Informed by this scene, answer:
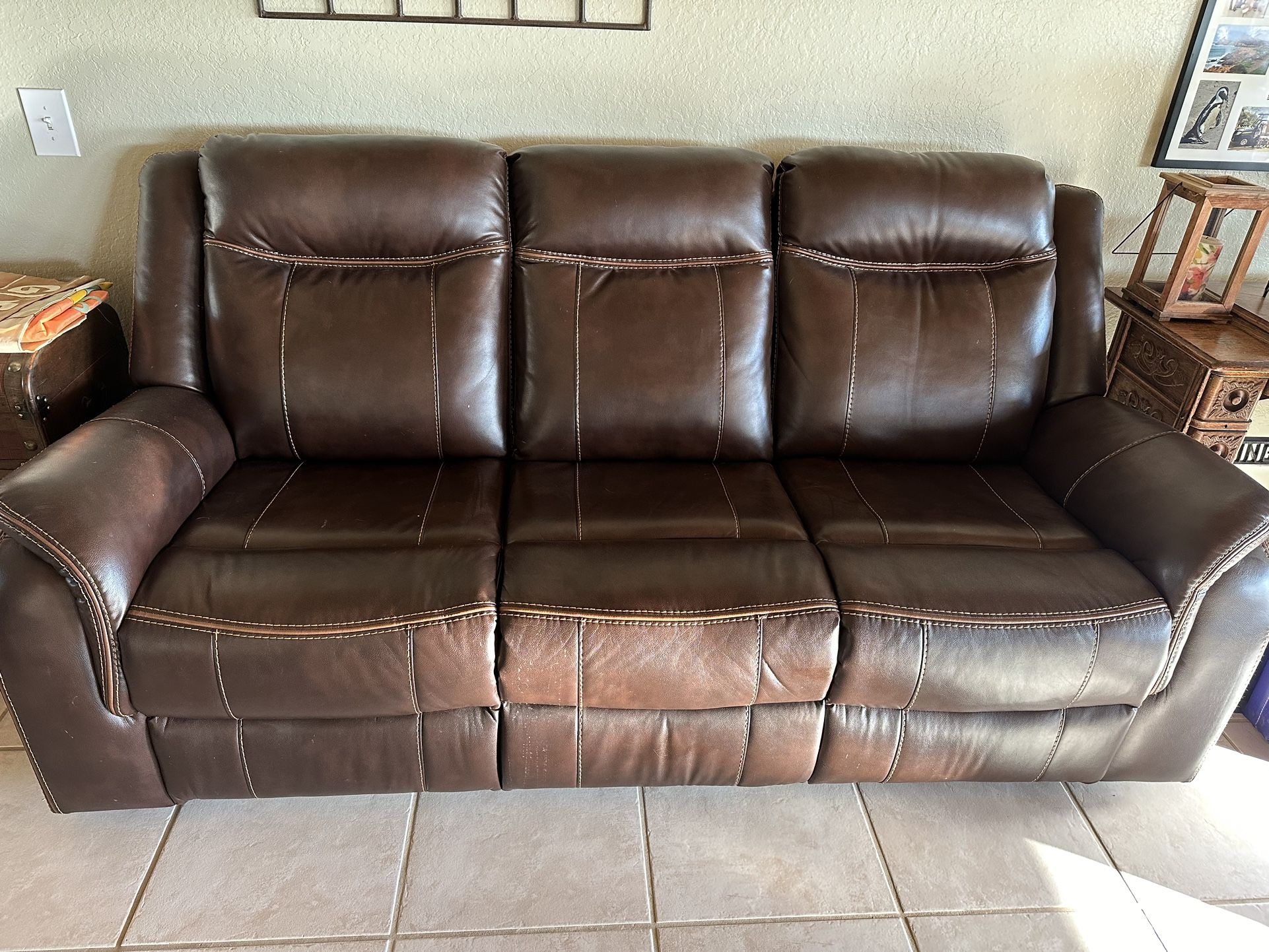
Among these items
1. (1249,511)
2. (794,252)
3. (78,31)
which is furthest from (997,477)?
(78,31)

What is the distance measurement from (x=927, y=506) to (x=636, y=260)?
0.73 m

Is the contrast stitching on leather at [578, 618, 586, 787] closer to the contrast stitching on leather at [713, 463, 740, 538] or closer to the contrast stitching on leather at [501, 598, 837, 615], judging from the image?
the contrast stitching on leather at [501, 598, 837, 615]

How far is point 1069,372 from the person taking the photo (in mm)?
1872

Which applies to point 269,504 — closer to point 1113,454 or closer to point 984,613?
point 984,613

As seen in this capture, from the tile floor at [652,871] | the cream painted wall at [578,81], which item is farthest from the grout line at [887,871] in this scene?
the cream painted wall at [578,81]

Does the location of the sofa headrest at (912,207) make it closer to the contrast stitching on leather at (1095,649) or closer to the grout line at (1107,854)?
the contrast stitching on leather at (1095,649)

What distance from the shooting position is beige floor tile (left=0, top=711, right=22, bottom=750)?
162cm

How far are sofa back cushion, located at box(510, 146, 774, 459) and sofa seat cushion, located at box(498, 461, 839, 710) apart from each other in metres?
0.33

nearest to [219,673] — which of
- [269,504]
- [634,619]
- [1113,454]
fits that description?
[269,504]

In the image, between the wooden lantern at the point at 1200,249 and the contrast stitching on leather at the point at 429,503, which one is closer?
the contrast stitching on leather at the point at 429,503

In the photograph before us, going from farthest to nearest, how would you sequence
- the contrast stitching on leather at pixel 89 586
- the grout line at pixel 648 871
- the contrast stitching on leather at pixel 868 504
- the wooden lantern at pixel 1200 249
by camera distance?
1. the wooden lantern at pixel 1200 249
2. the contrast stitching on leather at pixel 868 504
3. the grout line at pixel 648 871
4. the contrast stitching on leather at pixel 89 586

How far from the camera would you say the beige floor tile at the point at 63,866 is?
132cm

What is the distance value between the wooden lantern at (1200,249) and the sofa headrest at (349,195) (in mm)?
1427

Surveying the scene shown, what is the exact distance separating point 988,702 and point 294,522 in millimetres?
1176
